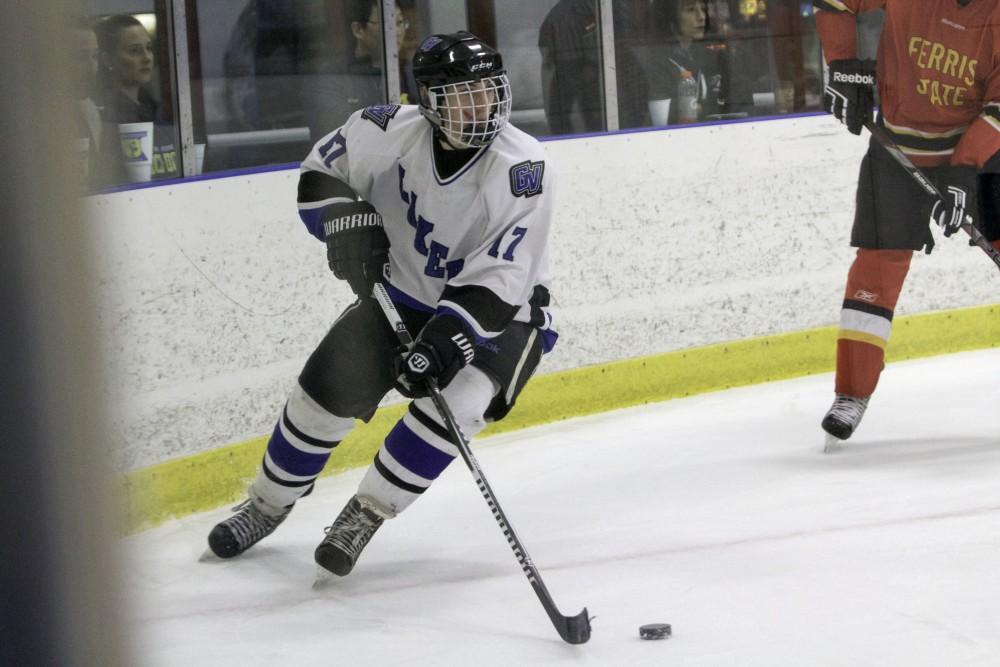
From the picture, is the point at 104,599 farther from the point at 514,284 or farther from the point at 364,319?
the point at 364,319

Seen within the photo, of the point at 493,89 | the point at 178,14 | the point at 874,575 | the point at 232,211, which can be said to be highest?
the point at 178,14

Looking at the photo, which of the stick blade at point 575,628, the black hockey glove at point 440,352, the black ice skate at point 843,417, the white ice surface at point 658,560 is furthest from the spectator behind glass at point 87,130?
the black ice skate at point 843,417

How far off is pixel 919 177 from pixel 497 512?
1.46 meters

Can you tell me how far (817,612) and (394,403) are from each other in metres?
1.08

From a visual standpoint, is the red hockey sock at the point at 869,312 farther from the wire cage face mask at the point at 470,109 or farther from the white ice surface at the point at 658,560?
the wire cage face mask at the point at 470,109

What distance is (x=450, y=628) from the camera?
1.77 metres

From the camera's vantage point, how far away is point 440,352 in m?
1.87

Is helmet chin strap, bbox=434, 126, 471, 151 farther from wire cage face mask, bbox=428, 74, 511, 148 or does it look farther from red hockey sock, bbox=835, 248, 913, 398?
red hockey sock, bbox=835, 248, 913, 398

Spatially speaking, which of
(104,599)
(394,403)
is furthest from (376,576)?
(104,599)

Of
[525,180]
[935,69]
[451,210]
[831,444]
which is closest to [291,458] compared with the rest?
[451,210]

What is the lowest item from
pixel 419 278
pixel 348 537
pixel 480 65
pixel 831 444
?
pixel 831 444

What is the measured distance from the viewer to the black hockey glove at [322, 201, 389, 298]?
2.02 m

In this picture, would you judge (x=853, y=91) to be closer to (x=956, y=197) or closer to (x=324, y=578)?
(x=956, y=197)

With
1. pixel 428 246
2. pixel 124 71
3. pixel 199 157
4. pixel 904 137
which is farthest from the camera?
pixel 904 137
